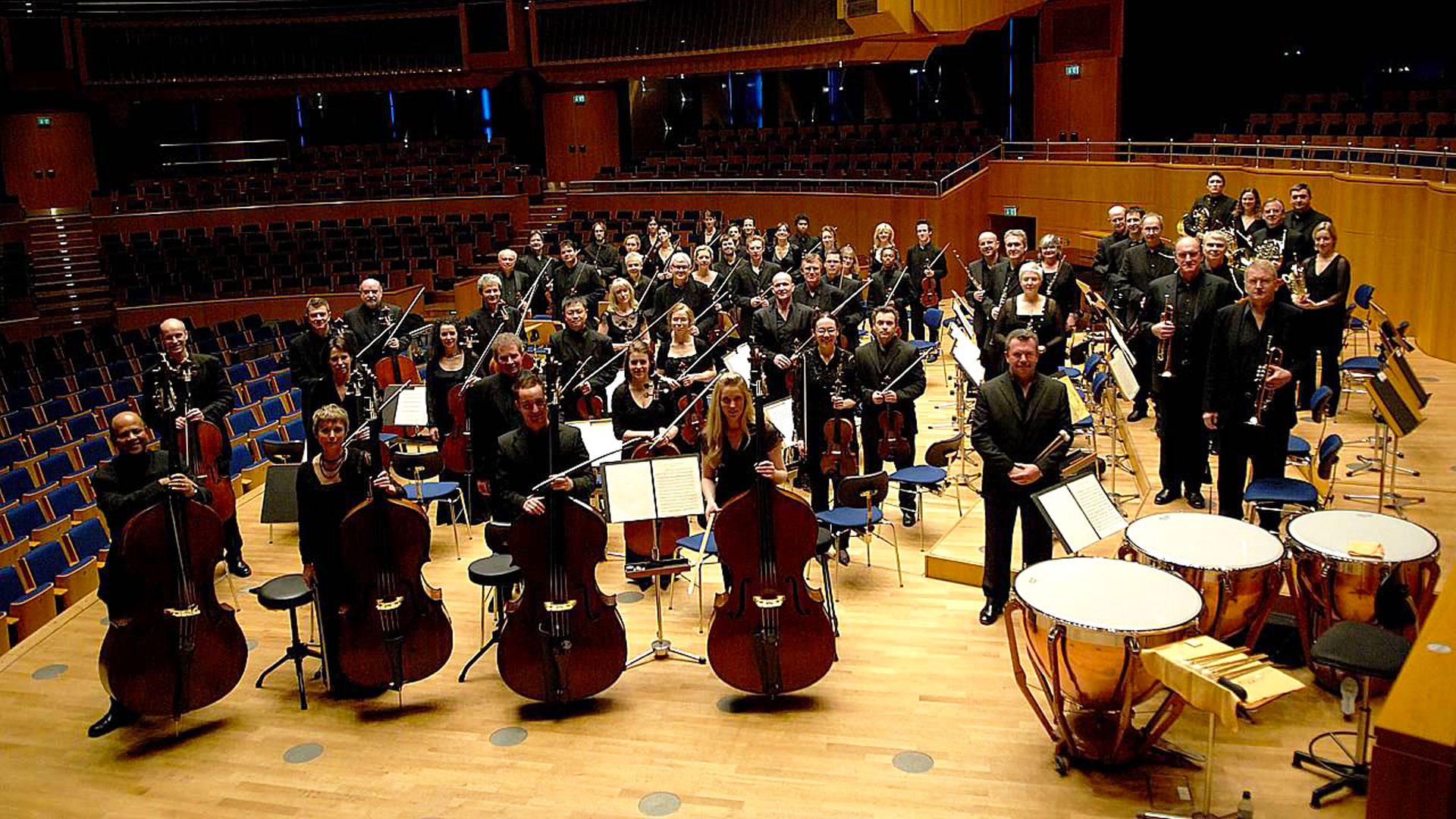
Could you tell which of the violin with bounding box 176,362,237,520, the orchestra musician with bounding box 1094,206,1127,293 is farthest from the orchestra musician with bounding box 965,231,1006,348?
the violin with bounding box 176,362,237,520

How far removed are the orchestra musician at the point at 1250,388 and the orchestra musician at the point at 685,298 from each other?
3.96m

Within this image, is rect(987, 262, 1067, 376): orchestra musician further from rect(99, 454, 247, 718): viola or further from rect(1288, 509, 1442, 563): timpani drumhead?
rect(99, 454, 247, 718): viola

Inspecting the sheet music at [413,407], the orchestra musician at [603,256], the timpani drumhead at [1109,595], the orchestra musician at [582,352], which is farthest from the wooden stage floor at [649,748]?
the orchestra musician at [603,256]

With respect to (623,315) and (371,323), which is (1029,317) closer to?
(623,315)

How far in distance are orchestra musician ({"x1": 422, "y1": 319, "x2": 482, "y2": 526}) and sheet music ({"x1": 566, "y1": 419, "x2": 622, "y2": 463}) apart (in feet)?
3.32

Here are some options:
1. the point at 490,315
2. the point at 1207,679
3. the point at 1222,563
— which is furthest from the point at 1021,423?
the point at 490,315

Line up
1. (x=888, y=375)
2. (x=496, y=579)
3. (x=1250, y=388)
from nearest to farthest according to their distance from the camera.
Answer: (x=496, y=579) < (x=1250, y=388) < (x=888, y=375)

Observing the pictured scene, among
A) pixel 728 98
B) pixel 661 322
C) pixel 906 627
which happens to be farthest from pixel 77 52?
pixel 906 627

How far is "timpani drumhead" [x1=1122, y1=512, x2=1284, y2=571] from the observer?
14.7 feet

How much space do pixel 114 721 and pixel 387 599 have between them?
137 cm

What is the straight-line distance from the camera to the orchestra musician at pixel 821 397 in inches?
253

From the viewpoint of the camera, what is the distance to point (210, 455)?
6250 millimetres

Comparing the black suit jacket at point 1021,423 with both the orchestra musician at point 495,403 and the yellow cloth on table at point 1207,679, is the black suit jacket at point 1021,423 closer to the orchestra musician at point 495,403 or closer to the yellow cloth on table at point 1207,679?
the yellow cloth on table at point 1207,679

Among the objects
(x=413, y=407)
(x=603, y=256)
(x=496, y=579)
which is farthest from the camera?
(x=603, y=256)
